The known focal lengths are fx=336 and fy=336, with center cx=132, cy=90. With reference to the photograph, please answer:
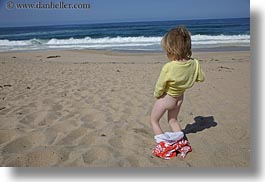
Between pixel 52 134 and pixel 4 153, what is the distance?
273mm

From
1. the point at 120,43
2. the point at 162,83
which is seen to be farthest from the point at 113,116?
the point at 120,43

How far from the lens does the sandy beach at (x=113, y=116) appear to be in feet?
5.58

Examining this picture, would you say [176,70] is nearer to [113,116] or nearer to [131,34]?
[113,116]

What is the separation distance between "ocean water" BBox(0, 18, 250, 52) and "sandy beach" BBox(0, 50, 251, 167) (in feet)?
0.36

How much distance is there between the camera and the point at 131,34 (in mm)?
2928

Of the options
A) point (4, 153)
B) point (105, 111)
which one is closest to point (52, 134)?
point (4, 153)

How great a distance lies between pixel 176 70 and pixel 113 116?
72 centimetres

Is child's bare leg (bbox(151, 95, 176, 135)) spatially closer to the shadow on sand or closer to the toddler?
the toddler

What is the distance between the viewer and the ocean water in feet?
6.93

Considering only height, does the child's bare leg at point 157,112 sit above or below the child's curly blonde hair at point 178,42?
below

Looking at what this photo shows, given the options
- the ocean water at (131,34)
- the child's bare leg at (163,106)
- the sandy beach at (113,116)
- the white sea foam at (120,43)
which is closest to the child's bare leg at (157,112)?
the child's bare leg at (163,106)

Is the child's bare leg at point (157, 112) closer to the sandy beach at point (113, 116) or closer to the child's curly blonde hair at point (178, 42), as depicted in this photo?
the sandy beach at point (113, 116)

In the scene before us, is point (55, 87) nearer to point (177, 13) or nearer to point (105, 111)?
point (105, 111)

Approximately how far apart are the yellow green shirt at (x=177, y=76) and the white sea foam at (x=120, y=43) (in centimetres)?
70
